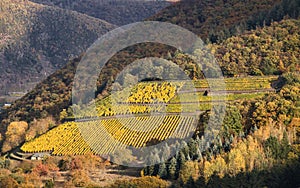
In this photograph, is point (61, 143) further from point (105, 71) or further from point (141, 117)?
point (105, 71)

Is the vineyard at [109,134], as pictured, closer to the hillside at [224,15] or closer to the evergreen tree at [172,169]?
the evergreen tree at [172,169]

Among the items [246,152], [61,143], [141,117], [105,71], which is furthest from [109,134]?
[105,71]

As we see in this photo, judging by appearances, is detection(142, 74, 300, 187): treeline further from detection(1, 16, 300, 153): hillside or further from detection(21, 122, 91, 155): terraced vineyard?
detection(1, 16, 300, 153): hillside

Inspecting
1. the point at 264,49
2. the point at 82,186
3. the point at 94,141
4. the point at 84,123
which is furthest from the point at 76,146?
the point at 264,49

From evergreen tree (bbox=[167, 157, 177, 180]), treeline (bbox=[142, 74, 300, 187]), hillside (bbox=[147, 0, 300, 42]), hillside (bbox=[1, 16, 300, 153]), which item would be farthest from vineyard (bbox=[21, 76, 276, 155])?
hillside (bbox=[147, 0, 300, 42])

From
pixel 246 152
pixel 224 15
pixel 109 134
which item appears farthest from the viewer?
pixel 224 15

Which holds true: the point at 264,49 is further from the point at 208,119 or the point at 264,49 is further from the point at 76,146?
the point at 76,146

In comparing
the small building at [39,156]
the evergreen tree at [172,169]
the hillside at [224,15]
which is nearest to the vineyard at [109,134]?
the small building at [39,156]

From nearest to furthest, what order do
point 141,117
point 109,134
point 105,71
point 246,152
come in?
1. point 246,152
2. point 109,134
3. point 141,117
4. point 105,71
